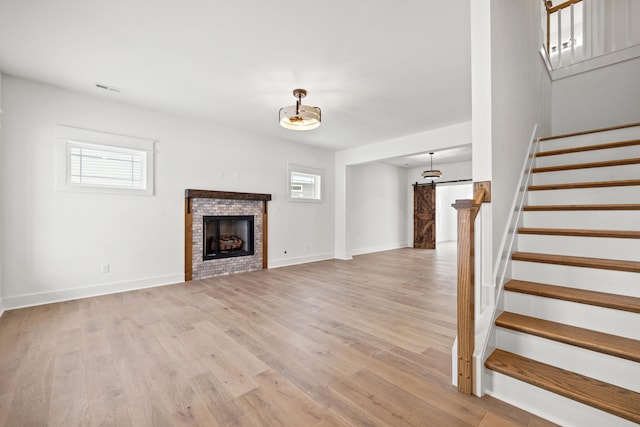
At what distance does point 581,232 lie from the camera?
74.4 inches

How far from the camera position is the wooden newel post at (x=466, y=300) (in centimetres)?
155

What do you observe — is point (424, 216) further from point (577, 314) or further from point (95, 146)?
point (95, 146)

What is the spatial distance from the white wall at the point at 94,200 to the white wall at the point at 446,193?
5741mm

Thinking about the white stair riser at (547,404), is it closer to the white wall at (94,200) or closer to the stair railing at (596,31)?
the stair railing at (596,31)

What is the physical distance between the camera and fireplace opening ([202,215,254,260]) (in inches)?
189

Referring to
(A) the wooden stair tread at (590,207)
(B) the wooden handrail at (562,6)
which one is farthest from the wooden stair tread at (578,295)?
(B) the wooden handrail at (562,6)

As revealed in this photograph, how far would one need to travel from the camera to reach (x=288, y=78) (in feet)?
10.6

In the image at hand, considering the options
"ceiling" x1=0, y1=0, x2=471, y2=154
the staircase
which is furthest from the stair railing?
the staircase

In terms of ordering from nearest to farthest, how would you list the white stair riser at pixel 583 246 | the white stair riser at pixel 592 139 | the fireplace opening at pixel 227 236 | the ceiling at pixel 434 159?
the white stair riser at pixel 583 246
the white stair riser at pixel 592 139
the fireplace opening at pixel 227 236
the ceiling at pixel 434 159

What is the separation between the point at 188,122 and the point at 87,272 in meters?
2.70

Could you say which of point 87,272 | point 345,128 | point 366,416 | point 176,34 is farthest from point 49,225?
point 345,128

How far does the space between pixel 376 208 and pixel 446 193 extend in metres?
4.77

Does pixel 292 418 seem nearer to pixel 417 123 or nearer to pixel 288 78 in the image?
pixel 288 78

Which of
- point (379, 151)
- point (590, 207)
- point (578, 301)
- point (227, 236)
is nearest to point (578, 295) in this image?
point (578, 301)
